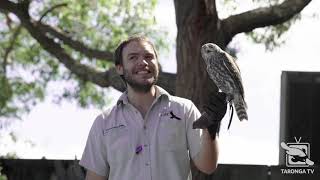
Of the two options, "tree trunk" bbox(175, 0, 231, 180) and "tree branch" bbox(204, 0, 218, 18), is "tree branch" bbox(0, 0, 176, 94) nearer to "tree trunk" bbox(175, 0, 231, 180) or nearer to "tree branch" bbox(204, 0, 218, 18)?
"tree trunk" bbox(175, 0, 231, 180)

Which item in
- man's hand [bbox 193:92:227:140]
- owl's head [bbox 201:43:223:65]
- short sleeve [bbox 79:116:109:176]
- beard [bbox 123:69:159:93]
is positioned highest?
owl's head [bbox 201:43:223:65]

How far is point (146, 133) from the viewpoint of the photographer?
3102mm

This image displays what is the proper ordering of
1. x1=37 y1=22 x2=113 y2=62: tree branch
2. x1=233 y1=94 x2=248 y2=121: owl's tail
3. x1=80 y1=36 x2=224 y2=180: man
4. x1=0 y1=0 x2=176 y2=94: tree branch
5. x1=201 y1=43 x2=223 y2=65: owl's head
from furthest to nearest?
x1=37 y1=22 x2=113 y2=62: tree branch, x1=0 y1=0 x2=176 y2=94: tree branch, x1=80 y1=36 x2=224 y2=180: man, x1=201 y1=43 x2=223 y2=65: owl's head, x1=233 y1=94 x2=248 y2=121: owl's tail

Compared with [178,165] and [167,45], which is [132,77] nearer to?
[178,165]

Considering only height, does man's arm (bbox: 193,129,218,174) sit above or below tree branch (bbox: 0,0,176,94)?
below

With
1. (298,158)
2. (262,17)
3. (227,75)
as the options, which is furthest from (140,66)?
(262,17)

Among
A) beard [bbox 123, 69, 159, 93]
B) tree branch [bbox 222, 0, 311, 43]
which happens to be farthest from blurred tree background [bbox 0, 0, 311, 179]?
beard [bbox 123, 69, 159, 93]

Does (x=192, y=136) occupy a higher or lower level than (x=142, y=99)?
lower

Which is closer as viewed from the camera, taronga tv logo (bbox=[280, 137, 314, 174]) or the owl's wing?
the owl's wing

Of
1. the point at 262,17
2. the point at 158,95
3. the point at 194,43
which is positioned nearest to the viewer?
the point at 158,95

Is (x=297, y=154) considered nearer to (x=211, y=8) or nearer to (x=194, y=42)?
(x=194, y=42)

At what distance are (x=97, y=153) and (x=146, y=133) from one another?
29 centimetres

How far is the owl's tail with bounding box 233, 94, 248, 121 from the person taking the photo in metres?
2.74

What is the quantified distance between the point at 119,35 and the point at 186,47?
12.6 ft
